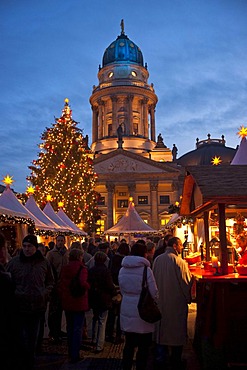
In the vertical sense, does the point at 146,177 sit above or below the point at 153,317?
above

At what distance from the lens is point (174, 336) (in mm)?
5664

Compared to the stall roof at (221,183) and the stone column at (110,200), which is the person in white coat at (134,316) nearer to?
the stall roof at (221,183)

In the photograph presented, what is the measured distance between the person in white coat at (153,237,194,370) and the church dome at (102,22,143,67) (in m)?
71.4

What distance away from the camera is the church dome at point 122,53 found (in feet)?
242

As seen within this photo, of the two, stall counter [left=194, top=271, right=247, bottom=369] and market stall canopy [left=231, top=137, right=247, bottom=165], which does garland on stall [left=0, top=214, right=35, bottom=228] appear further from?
stall counter [left=194, top=271, right=247, bottom=369]

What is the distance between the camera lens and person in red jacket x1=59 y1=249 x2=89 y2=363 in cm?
641

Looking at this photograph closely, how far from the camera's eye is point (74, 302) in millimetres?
6453

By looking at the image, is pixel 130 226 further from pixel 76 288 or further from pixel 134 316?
pixel 134 316

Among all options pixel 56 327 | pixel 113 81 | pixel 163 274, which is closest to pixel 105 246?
pixel 56 327

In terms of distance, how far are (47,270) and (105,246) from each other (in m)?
3.79

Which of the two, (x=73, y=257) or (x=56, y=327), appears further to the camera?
(x=56, y=327)

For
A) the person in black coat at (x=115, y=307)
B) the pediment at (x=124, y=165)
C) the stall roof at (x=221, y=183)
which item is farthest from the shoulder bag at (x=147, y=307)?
the pediment at (x=124, y=165)

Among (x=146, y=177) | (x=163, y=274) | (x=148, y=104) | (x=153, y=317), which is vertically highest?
(x=148, y=104)

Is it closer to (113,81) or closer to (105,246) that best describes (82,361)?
(105,246)
